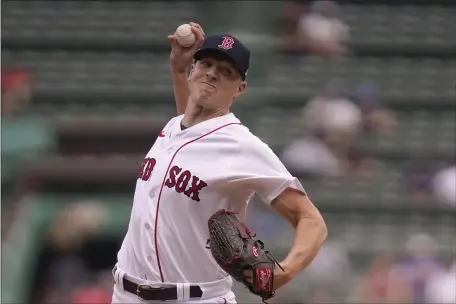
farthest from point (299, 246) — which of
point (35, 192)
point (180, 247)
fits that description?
point (35, 192)

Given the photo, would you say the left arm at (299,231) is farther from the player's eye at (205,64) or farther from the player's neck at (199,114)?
the player's eye at (205,64)

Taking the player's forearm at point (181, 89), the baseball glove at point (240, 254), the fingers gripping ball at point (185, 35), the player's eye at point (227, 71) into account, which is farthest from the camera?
the player's forearm at point (181, 89)

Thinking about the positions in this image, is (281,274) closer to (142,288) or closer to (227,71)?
(142,288)

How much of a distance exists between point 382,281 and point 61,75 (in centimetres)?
390

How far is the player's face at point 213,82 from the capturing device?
334 centimetres

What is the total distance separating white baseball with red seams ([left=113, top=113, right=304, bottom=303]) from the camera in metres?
3.20

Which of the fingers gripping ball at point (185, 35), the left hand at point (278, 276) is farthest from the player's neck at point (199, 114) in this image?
the left hand at point (278, 276)

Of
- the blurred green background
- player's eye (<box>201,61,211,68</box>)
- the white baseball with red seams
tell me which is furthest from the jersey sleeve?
the blurred green background

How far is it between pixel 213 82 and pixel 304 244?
664mm

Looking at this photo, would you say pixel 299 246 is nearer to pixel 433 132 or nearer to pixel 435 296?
pixel 435 296

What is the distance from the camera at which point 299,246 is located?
10.0ft

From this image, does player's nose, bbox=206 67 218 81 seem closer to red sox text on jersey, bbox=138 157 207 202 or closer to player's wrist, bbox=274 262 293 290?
red sox text on jersey, bbox=138 157 207 202

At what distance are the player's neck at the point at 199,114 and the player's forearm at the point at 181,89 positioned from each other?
42 centimetres

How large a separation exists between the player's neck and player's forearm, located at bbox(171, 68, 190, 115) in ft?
1.37
